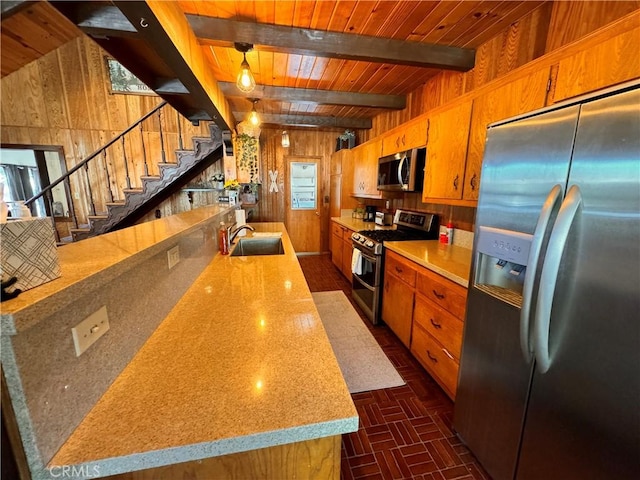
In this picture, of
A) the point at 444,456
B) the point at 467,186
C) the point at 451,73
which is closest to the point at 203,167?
the point at 451,73

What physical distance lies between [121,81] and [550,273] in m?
6.64

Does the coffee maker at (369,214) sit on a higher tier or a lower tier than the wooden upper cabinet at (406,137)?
lower

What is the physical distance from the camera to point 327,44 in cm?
207

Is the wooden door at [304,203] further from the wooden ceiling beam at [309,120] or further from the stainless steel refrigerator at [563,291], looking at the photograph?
the stainless steel refrigerator at [563,291]

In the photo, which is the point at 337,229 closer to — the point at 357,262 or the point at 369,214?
the point at 369,214

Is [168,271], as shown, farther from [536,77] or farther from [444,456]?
[536,77]

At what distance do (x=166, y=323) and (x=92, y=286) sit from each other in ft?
1.73

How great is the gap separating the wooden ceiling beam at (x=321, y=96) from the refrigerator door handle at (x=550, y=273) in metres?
3.02

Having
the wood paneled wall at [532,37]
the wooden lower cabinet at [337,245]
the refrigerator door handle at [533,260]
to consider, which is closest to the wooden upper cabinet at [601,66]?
the wood paneled wall at [532,37]

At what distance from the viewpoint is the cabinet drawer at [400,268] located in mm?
2305

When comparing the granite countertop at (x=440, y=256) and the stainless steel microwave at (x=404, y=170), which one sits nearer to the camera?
the granite countertop at (x=440, y=256)

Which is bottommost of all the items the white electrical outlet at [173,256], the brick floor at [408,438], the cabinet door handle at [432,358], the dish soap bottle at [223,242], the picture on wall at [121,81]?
the brick floor at [408,438]

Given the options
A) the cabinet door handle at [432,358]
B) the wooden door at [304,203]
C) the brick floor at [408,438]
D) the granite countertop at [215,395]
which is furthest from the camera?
the wooden door at [304,203]

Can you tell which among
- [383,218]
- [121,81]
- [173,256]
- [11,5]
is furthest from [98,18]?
[121,81]
